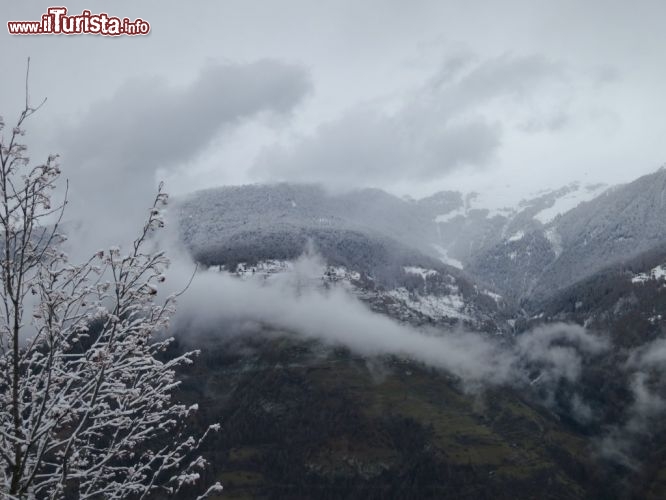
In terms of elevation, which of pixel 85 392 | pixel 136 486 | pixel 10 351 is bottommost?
pixel 136 486

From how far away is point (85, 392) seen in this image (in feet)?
45.7

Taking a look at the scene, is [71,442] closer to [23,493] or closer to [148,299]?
[23,493]

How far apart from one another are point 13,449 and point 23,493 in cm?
96

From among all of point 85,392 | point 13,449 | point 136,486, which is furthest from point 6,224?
point 136,486

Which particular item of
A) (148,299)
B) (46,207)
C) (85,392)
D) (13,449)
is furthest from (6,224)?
(13,449)

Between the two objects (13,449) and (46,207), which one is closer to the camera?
(46,207)

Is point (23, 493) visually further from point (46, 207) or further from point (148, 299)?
point (46, 207)

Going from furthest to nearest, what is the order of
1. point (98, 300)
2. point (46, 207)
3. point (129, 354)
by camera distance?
1. point (129, 354)
2. point (98, 300)
3. point (46, 207)

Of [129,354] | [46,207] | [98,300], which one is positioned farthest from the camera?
[129,354]

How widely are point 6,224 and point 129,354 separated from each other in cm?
392

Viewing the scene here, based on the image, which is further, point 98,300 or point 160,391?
point 160,391

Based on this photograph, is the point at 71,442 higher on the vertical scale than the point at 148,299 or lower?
lower

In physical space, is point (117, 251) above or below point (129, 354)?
above

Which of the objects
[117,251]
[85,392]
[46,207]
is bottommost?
[85,392]
